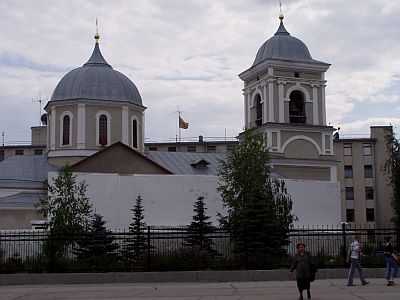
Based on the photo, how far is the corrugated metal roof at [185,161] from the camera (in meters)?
39.5

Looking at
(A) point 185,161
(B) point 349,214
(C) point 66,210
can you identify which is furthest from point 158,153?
(B) point 349,214

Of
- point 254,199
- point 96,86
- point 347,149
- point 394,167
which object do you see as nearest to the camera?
point 254,199

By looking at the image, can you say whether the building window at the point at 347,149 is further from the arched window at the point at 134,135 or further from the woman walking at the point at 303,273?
the woman walking at the point at 303,273

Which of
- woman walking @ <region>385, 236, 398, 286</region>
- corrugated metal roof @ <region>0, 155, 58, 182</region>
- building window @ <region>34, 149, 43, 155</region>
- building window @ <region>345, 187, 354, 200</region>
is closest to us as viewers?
woman walking @ <region>385, 236, 398, 286</region>

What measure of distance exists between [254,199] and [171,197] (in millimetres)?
9139

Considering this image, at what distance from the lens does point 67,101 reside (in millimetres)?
38719

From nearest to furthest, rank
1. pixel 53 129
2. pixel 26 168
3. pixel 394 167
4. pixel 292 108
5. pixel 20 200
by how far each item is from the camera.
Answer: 1. pixel 394 167
2. pixel 20 200
3. pixel 26 168
4. pixel 53 129
5. pixel 292 108

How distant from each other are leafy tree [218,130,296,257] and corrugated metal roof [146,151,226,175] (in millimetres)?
12090

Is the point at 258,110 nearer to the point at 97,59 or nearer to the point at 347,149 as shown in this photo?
the point at 97,59

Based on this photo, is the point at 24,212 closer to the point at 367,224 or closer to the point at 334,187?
the point at 334,187

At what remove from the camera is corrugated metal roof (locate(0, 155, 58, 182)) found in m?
36.3

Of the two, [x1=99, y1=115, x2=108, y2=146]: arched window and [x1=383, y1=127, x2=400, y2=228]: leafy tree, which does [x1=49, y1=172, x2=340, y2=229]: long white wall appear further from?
[x1=99, y1=115, x2=108, y2=146]: arched window

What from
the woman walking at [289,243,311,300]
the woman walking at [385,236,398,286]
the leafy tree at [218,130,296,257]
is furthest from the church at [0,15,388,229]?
the woman walking at [289,243,311,300]

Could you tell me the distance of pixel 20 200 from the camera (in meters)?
32.8
